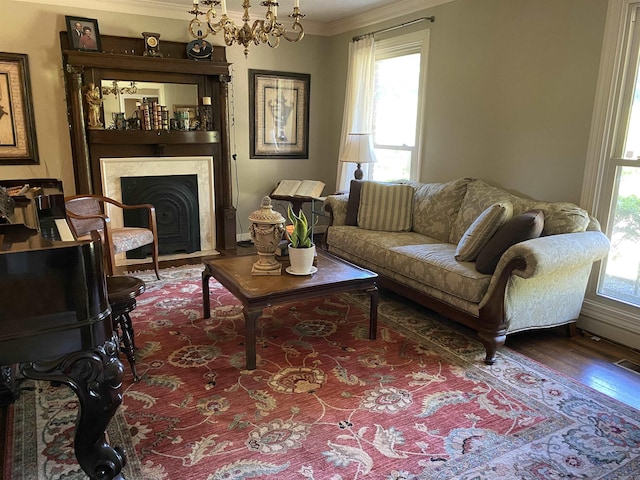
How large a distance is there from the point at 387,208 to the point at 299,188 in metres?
1.58

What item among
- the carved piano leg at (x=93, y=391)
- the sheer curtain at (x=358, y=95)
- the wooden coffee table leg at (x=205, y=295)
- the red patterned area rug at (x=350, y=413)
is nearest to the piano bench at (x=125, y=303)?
the red patterned area rug at (x=350, y=413)

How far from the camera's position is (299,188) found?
5.61 m

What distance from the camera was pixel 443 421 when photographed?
2256 millimetres

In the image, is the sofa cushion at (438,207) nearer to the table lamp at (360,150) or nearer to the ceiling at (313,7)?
the table lamp at (360,150)

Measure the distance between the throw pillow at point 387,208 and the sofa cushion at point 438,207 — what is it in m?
0.09

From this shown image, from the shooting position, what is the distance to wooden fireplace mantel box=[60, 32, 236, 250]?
177 inches

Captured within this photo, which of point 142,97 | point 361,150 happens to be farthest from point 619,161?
point 142,97

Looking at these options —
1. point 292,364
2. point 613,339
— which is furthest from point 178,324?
point 613,339

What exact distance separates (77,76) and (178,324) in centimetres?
276

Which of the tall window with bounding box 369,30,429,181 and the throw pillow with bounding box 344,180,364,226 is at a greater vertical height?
the tall window with bounding box 369,30,429,181

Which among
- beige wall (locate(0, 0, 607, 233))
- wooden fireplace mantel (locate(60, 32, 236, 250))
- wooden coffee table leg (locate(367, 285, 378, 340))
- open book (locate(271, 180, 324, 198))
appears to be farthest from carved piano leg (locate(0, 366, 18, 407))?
open book (locate(271, 180, 324, 198))

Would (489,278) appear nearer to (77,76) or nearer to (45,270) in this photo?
(45,270)

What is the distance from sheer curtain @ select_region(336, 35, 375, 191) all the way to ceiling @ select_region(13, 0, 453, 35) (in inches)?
11.5

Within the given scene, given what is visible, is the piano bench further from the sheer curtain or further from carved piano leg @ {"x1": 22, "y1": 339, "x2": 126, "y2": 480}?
the sheer curtain
